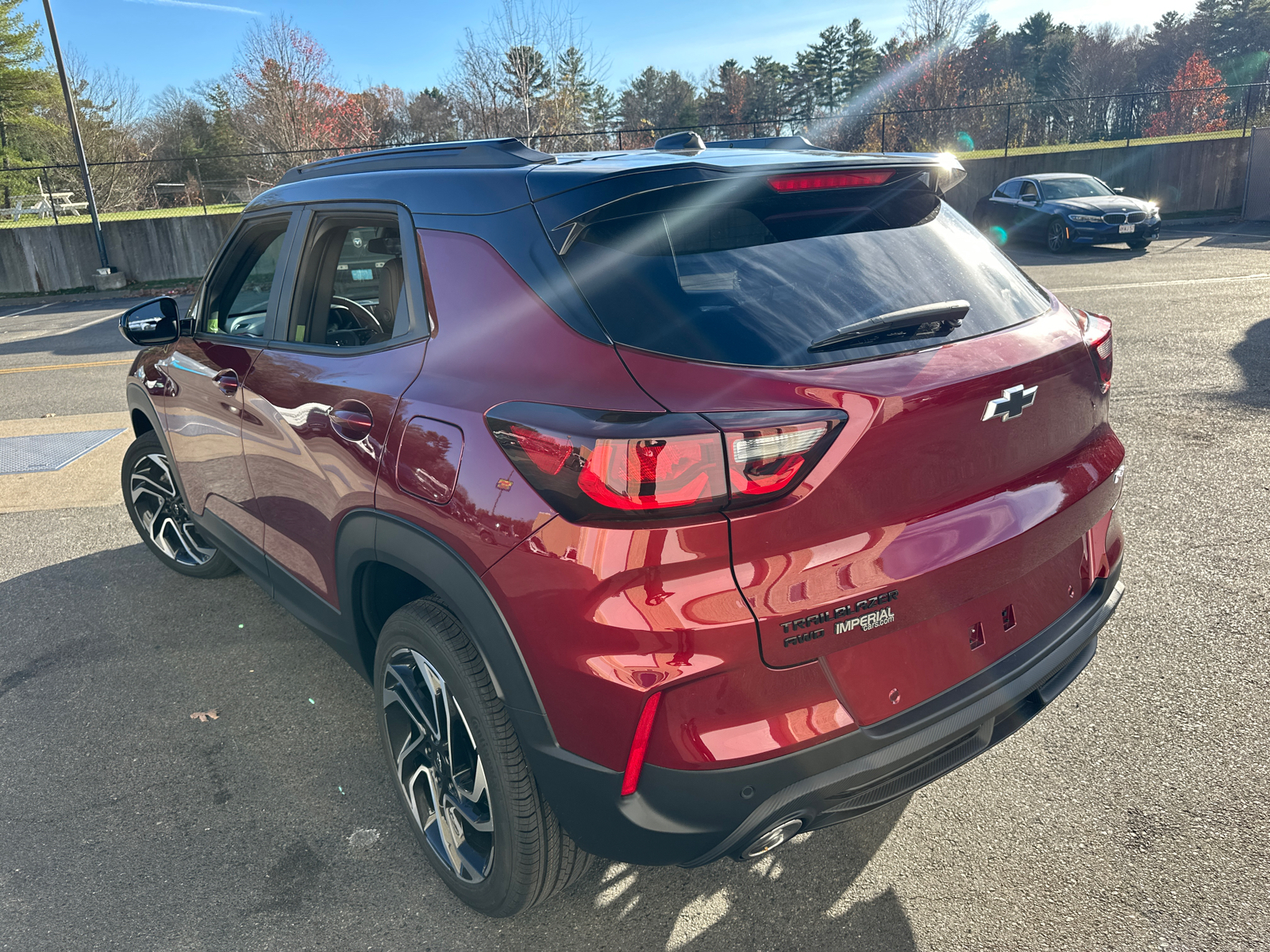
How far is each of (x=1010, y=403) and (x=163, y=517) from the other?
4.05m

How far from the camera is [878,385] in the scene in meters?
1.77

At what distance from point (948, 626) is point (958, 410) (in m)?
0.48

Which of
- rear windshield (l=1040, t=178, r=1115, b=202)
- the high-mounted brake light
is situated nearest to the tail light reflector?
the high-mounted brake light

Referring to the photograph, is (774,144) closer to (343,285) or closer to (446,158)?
(446,158)

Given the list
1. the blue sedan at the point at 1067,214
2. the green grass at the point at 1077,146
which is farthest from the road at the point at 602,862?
the green grass at the point at 1077,146

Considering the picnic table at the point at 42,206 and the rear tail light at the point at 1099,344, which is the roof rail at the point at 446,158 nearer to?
the rear tail light at the point at 1099,344

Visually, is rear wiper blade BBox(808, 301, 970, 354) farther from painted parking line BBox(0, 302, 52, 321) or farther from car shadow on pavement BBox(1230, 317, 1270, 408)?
painted parking line BBox(0, 302, 52, 321)

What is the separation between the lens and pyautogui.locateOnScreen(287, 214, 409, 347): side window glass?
266 centimetres

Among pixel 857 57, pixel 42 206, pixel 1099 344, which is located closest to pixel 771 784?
pixel 1099 344

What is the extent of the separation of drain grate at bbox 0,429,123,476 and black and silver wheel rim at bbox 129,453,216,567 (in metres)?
2.57

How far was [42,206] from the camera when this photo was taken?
Result: 28484 millimetres

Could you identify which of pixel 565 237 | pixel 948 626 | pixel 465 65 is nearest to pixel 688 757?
pixel 948 626

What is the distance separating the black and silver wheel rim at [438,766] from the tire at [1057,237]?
17087mm

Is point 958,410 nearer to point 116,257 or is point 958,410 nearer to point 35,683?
point 35,683
